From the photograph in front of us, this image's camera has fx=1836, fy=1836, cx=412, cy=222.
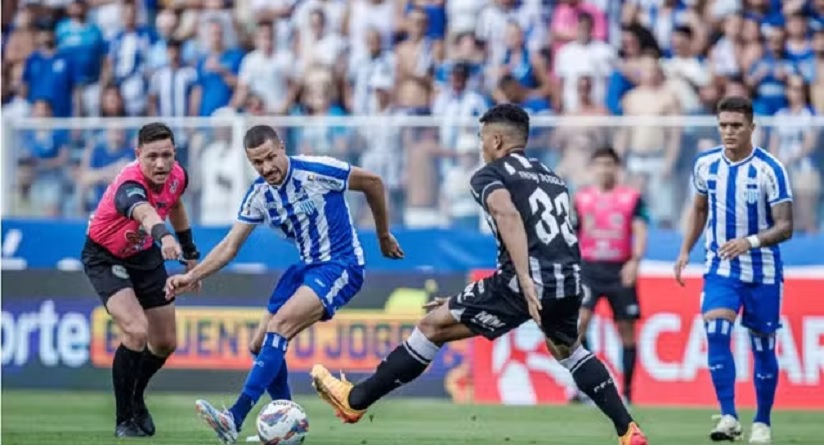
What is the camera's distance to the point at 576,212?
64.4 feet

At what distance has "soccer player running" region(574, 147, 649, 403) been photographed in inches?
760

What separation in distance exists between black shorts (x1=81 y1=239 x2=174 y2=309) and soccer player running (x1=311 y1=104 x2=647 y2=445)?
2.45m

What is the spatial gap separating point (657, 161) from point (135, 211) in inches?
330

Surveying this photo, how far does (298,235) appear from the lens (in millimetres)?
13625

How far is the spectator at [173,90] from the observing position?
76.3 ft

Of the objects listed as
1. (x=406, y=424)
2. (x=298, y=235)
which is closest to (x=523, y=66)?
(x=406, y=424)

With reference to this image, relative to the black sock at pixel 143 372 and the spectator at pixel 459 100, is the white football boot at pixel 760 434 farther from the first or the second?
the spectator at pixel 459 100

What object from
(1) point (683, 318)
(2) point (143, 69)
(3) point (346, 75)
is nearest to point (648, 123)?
(1) point (683, 318)

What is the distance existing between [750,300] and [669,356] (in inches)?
200

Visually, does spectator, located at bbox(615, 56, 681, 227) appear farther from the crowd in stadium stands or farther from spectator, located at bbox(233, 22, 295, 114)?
spectator, located at bbox(233, 22, 295, 114)

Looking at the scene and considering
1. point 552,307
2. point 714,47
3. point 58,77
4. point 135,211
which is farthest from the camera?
point 58,77

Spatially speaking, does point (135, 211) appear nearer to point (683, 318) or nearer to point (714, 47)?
point (683, 318)

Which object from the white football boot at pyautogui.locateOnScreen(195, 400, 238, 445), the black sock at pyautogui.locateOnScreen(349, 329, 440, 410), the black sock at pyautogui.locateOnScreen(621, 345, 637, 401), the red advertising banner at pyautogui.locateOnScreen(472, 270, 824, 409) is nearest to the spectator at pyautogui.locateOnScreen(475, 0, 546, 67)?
the red advertising banner at pyautogui.locateOnScreen(472, 270, 824, 409)

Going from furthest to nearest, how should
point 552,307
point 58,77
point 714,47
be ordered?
point 58,77 → point 714,47 → point 552,307
